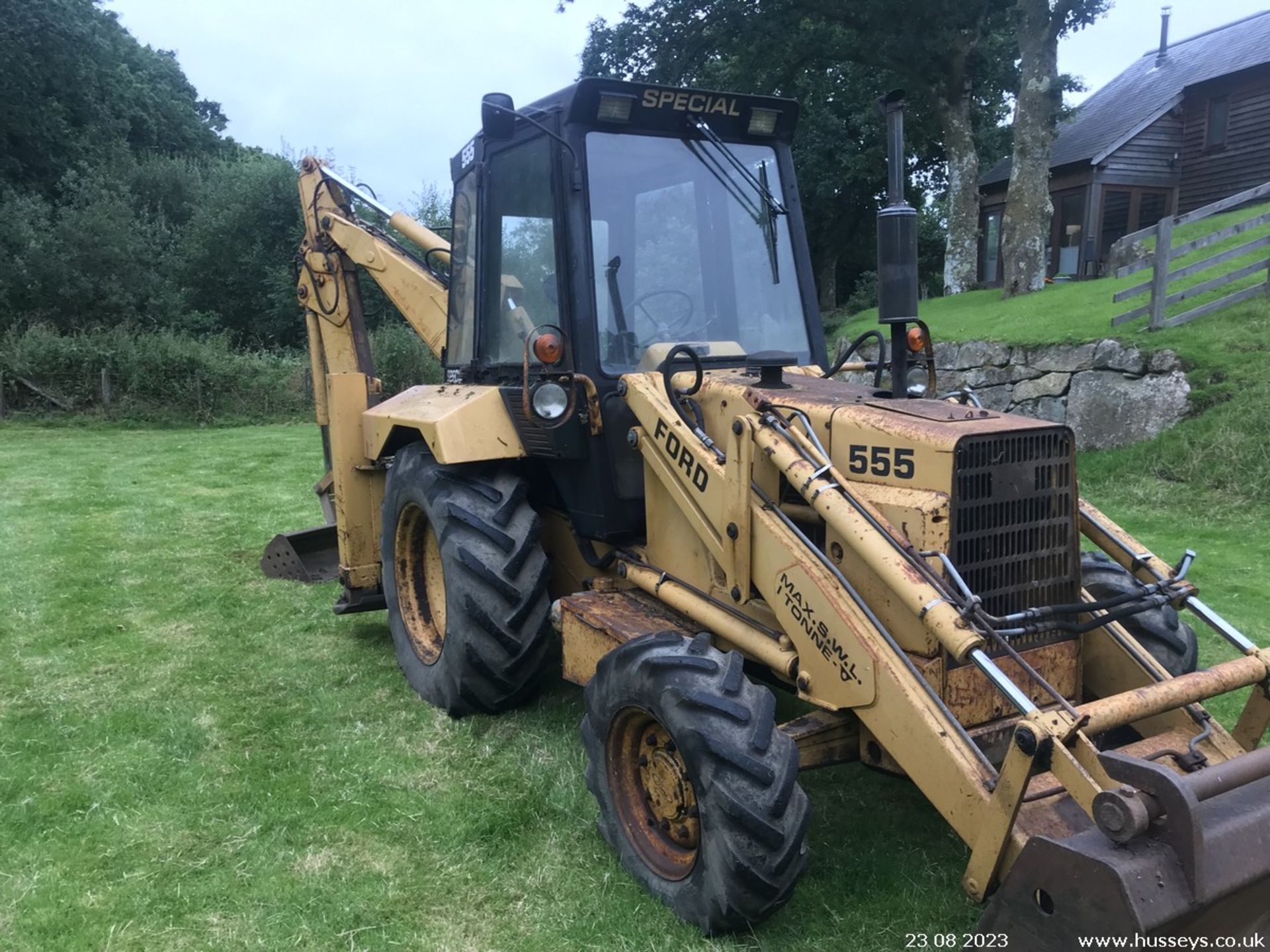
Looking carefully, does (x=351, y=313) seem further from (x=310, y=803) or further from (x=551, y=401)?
(x=310, y=803)

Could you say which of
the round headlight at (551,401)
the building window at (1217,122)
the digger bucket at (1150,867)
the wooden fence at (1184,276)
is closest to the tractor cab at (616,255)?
the round headlight at (551,401)

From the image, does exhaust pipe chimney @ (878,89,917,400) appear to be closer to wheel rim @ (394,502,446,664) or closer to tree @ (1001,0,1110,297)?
wheel rim @ (394,502,446,664)

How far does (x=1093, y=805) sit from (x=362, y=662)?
162 inches

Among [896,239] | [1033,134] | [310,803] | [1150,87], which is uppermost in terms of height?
[1150,87]

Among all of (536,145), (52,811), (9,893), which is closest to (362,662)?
(52,811)

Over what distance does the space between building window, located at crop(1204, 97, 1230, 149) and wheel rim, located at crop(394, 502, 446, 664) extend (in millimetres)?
23030

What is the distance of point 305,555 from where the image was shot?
23.2ft

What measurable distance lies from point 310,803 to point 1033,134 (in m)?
15.0

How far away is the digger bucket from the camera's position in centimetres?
207

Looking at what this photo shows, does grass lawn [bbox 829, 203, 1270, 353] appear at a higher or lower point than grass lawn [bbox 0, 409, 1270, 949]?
higher

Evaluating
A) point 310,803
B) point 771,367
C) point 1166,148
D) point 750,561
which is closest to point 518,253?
point 771,367

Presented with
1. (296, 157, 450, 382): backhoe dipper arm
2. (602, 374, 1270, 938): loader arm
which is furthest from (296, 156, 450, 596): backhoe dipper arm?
(602, 374, 1270, 938): loader arm

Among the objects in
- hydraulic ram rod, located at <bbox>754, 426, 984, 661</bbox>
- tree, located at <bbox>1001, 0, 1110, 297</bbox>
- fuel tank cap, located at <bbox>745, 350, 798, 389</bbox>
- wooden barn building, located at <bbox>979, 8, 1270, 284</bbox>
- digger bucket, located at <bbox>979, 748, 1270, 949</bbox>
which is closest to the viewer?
digger bucket, located at <bbox>979, 748, 1270, 949</bbox>

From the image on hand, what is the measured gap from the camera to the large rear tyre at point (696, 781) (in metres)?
2.74
